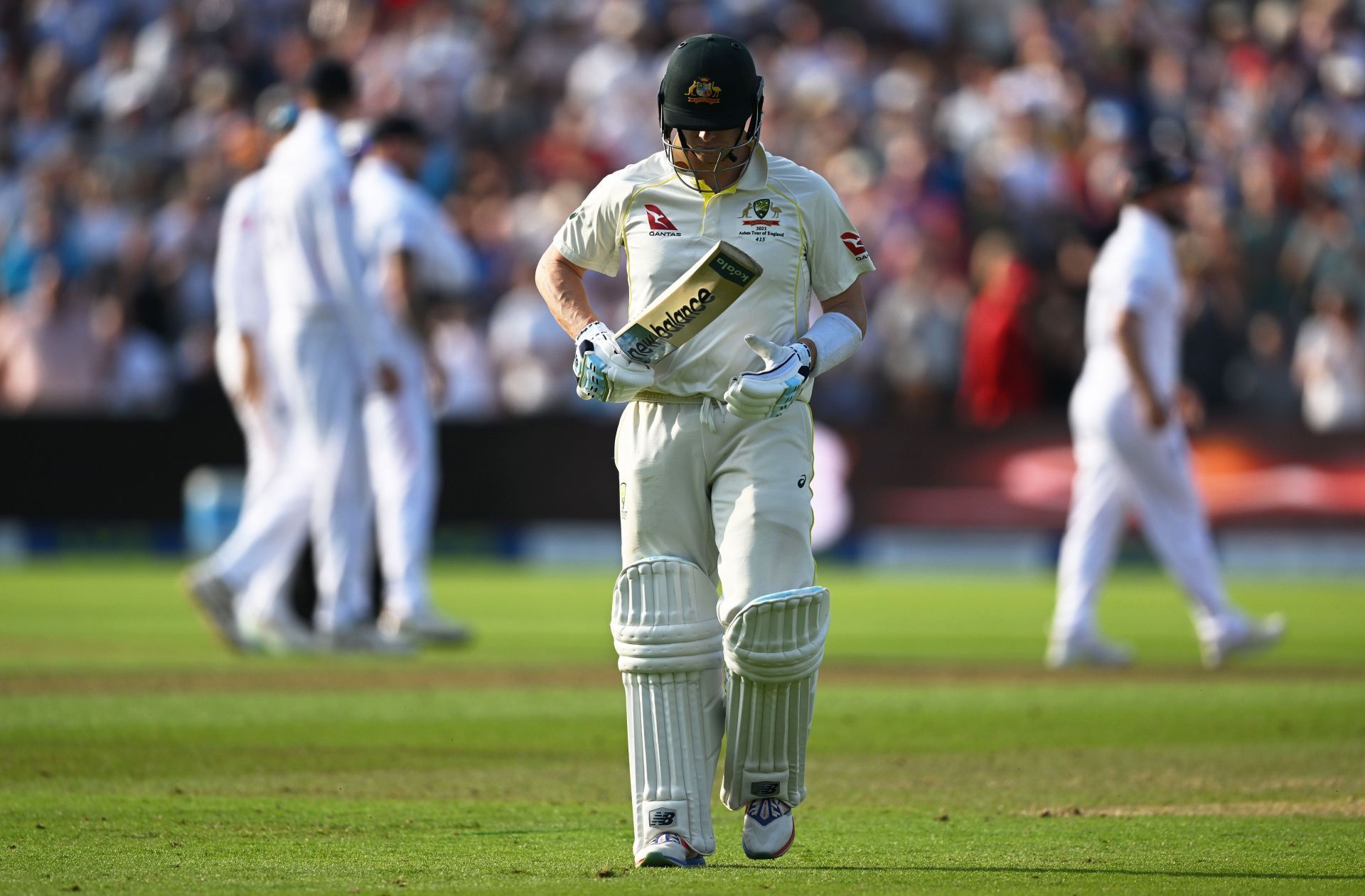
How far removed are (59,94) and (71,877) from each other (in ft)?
59.0

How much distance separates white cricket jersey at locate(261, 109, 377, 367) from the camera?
34.4ft

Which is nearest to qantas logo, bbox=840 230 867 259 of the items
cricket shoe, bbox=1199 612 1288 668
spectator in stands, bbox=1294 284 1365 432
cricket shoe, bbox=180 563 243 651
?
cricket shoe, bbox=1199 612 1288 668

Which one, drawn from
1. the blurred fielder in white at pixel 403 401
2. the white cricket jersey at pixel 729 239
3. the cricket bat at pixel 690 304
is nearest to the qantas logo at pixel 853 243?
the white cricket jersey at pixel 729 239

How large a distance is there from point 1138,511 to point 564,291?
5.82 m

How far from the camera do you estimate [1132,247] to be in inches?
415

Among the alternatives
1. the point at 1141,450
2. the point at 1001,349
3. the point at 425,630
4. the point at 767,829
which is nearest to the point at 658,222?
the point at 767,829

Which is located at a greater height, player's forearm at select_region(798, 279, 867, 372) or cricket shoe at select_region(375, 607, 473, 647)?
player's forearm at select_region(798, 279, 867, 372)

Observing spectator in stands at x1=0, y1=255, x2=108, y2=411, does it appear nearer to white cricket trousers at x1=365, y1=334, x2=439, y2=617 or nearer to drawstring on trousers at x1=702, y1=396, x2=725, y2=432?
white cricket trousers at x1=365, y1=334, x2=439, y2=617

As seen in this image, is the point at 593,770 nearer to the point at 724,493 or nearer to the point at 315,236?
the point at 724,493

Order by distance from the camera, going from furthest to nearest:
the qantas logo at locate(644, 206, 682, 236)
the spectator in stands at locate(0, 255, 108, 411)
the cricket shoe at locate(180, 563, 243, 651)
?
the spectator in stands at locate(0, 255, 108, 411) < the cricket shoe at locate(180, 563, 243, 651) < the qantas logo at locate(644, 206, 682, 236)

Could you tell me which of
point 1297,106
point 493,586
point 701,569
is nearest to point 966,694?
point 701,569

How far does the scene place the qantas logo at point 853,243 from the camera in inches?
221

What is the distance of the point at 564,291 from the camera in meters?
5.68

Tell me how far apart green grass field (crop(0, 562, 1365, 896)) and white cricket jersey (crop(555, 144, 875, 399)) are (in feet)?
4.53
